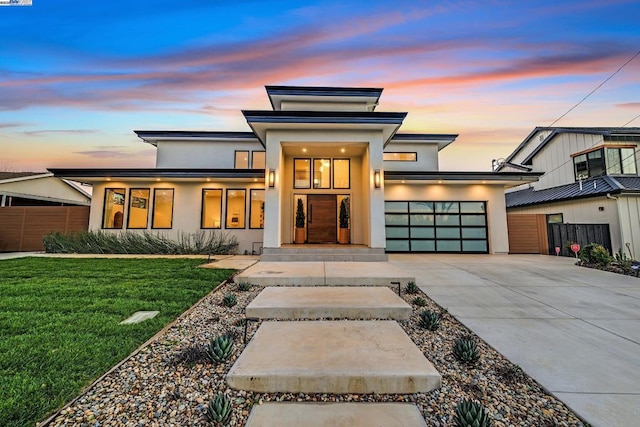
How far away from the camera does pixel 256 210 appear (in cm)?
1057

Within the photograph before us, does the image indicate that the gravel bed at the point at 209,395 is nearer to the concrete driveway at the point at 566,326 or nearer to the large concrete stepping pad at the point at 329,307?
the concrete driveway at the point at 566,326

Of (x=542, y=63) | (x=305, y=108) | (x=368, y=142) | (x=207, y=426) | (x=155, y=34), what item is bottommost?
(x=207, y=426)

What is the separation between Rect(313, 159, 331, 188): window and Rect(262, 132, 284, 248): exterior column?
1.88 metres

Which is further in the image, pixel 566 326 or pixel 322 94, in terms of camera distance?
pixel 322 94

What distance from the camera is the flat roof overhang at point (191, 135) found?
41.5 feet

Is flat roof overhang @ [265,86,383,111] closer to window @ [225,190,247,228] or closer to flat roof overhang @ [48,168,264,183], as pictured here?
flat roof overhang @ [48,168,264,183]

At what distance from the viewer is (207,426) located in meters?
1.54

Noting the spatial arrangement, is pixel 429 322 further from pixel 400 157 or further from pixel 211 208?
pixel 400 157

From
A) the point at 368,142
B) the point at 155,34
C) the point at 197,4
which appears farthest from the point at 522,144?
the point at 155,34

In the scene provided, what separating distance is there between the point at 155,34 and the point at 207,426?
11822 mm

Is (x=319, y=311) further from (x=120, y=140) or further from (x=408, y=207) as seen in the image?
(x=120, y=140)

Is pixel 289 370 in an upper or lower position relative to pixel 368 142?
lower

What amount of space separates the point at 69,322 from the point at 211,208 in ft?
26.2

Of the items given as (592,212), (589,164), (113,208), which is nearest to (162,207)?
(113,208)
